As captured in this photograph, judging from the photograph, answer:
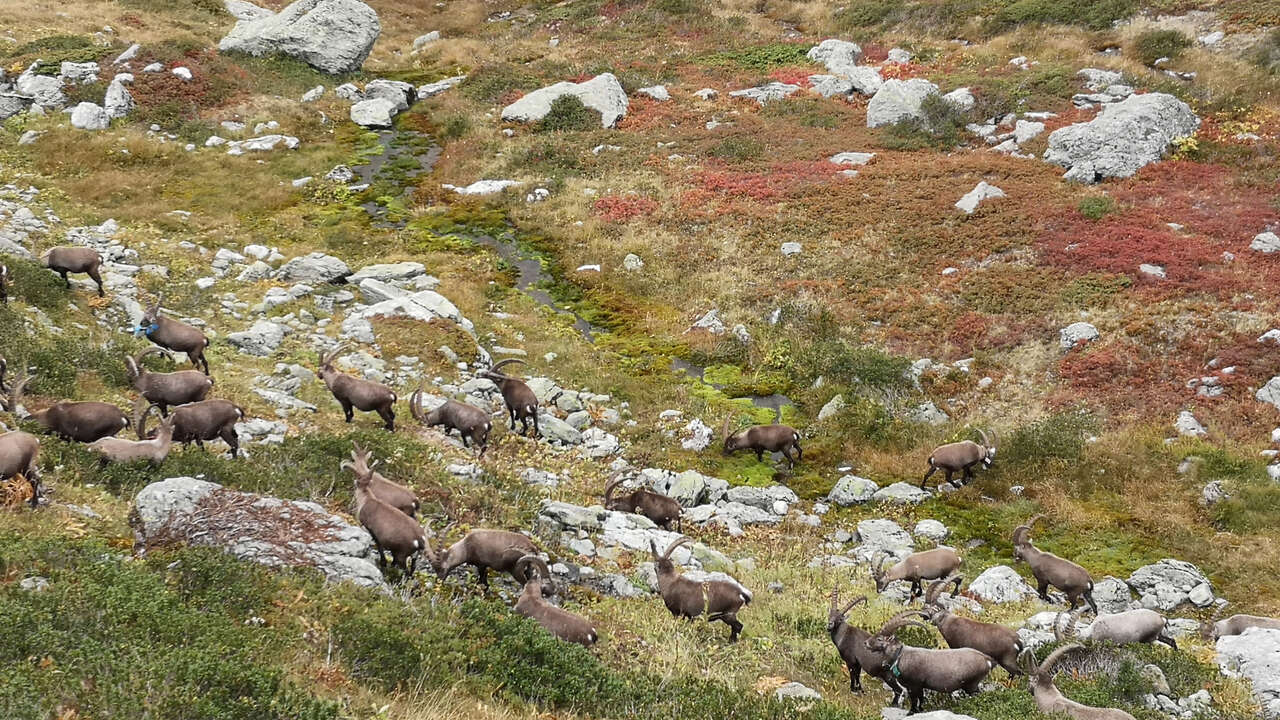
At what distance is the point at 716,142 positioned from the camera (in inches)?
1698

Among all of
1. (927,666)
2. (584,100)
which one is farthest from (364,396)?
(584,100)

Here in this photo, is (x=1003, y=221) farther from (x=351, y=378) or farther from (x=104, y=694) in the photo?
(x=104, y=694)

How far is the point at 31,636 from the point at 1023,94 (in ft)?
146

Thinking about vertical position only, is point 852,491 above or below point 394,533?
below

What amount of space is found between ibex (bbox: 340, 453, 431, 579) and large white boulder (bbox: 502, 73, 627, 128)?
3784 cm

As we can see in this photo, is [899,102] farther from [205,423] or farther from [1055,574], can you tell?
[205,423]

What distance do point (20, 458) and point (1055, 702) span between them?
1271 centimetres

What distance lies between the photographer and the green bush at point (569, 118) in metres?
46.3

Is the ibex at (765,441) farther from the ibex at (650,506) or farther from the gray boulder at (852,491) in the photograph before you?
the ibex at (650,506)

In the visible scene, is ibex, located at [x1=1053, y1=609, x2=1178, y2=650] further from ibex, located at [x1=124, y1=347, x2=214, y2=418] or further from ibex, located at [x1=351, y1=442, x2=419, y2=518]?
ibex, located at [x1=124, y1=347, x2=214, y2=418]

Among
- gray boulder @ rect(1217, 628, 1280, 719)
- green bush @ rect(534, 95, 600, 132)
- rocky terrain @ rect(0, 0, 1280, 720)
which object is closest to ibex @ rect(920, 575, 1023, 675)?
rocky terrain @ rect(0, 0, 1280, 720)

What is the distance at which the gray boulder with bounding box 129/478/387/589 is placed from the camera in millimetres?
9883

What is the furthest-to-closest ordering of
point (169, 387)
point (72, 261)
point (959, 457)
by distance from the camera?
point (72, 261)
point (959, 457)
point (169, 387)

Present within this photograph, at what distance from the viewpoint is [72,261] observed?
21.1 m
